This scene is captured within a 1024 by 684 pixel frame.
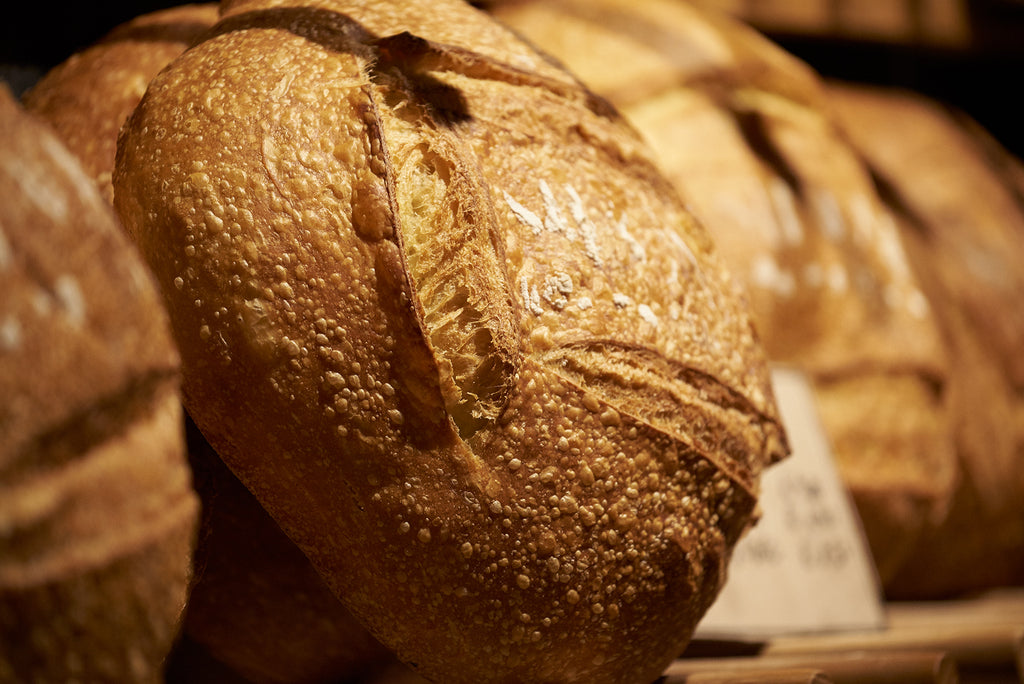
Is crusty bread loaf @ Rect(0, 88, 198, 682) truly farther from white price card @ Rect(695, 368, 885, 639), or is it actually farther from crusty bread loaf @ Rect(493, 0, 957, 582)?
crusty bread loaf @ Rect(493, 0, 957, 582)

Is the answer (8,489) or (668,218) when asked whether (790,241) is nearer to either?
(668,218)

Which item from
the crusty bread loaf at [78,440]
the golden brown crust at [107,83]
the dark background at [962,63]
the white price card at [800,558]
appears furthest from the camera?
the dark background at [962,63]

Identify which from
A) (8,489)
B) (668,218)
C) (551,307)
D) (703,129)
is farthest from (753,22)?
(8,489)

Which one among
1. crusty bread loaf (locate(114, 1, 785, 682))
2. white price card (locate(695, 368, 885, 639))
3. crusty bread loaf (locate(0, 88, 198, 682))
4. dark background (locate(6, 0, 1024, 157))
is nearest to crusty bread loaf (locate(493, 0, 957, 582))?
white price card (locate(695, 368, 885, 639))

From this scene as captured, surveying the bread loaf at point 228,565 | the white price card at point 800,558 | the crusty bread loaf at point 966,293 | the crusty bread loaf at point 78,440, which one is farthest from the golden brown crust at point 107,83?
the crusty bread loaf at point 966,293

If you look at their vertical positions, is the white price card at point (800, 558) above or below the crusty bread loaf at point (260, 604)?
below

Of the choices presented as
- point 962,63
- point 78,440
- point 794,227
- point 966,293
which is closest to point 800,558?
point 794,227

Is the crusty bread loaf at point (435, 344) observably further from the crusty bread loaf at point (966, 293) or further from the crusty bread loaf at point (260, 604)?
the crusty bread loaf at point (966, 293)
